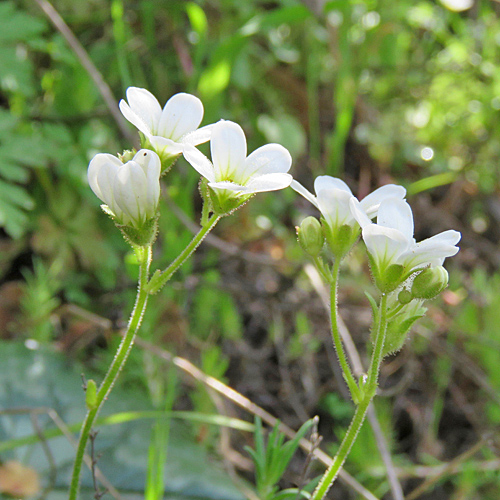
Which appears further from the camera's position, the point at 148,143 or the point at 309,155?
the point at 309,155

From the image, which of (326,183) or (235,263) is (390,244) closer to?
(326,183)

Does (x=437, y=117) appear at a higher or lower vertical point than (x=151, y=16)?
lower

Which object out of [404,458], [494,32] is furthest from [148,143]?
[494,32]

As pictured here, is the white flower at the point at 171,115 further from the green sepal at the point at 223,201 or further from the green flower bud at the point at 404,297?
the green flower bud at the point at 404,297

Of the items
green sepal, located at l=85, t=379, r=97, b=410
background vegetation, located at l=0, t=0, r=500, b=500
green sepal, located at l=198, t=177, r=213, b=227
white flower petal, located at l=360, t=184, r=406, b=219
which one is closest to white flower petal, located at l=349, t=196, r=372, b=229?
white flower petal, located at l=360, t=184, r=406, b=219

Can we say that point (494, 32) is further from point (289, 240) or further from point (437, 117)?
point (289, 240)

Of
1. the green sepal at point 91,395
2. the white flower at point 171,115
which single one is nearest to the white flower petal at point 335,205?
the white flower at point 171,115
